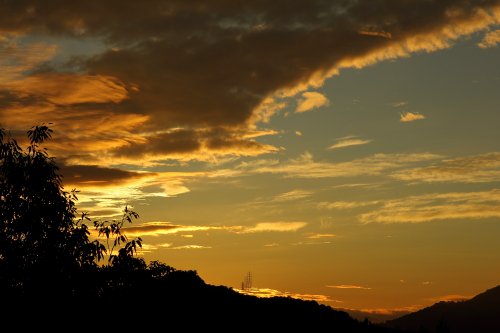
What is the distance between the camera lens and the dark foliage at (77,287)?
31.1 m

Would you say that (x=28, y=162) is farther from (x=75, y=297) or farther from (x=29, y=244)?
(x=75, y=297)

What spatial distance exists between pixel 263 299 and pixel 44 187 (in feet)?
46.2

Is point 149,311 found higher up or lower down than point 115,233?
lower down

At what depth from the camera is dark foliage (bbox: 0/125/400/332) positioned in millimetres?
31094

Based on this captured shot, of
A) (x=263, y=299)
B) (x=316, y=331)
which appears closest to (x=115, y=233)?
(x=263, y=299)

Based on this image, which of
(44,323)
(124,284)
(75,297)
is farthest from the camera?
(124,284)

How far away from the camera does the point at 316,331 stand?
3475 centimetres

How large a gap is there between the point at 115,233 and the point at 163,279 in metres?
3.96

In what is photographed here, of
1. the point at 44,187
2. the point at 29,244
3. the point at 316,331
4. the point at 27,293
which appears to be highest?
the point at 44,187

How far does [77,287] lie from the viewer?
32906 mm

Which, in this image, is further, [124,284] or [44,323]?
[124,284]

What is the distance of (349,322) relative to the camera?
3684 centimetres

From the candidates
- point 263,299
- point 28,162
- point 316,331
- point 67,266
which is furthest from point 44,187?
point 316,331

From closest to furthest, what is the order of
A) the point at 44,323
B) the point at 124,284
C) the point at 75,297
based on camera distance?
1. the point at 44,323
2. the point at 75,297
3. the point at 124,284
